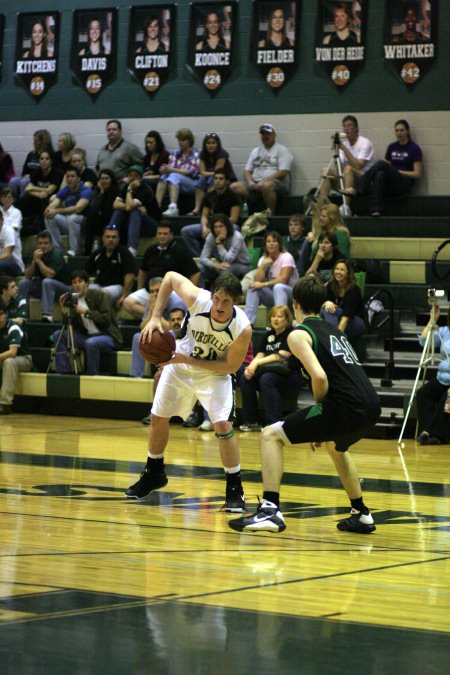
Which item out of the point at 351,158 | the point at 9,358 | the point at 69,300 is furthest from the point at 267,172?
the point at 9,358

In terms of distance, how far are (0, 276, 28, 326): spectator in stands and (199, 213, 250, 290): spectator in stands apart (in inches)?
80.4

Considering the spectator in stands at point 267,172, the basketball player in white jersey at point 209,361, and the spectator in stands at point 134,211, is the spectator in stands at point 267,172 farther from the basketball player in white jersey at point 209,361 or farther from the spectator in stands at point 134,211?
the basketball player in white jersey at point 209,361

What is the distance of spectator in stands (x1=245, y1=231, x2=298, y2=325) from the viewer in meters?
12.5

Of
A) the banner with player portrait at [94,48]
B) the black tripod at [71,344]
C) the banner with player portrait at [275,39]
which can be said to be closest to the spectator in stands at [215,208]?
the black tripod at [71,344]

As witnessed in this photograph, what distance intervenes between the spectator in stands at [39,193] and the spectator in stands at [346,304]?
543 centimetres

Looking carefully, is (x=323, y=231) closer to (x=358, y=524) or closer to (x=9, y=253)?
(x=9, y=253)

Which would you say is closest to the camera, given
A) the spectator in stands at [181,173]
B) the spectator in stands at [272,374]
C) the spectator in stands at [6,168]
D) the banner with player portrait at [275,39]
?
the spectator in stands at [272,374]

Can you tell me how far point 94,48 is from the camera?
17.2 metres

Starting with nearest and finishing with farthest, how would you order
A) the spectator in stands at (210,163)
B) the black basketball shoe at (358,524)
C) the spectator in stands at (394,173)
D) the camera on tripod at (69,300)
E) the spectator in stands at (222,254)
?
the black basketball shoe at (358,524)
the camera on tripod at (69,300)
the spectator in stands at (222,254)
the spectator in stands at (394,173)
the spectator in stands at (210,163)

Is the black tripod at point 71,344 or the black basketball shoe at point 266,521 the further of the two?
the black tripod at point 71,344

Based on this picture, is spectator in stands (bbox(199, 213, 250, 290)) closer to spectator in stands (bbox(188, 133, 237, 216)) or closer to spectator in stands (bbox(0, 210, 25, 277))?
spectator in stands (bbox(188, 133, 237, 216))

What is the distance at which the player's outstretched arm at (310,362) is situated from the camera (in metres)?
5.98

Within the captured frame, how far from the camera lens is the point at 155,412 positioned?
7117mm

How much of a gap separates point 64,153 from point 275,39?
10.7 ft
